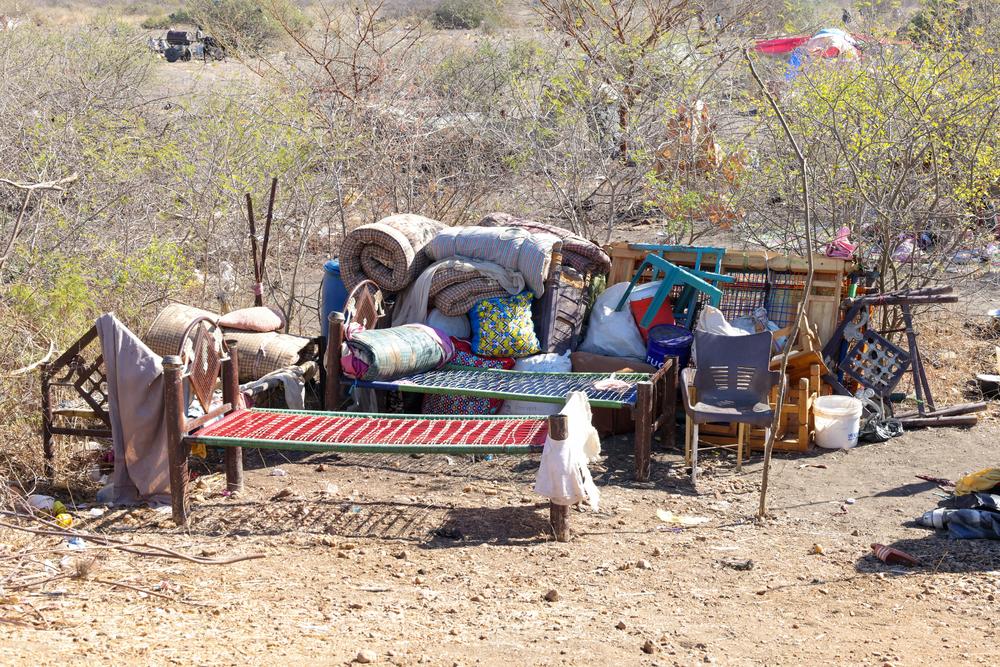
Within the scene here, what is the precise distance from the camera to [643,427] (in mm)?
6227

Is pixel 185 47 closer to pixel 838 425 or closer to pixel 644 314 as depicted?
pixel 644 314

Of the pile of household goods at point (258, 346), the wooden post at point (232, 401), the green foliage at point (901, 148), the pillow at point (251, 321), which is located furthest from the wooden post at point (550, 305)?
the wooden post at point (232, 401)

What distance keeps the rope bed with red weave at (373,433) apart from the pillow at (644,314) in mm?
2059

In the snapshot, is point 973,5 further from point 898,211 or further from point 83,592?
point 83,592

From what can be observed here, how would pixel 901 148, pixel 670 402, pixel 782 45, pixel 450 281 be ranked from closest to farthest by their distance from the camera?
pixel 670 402, pixel 450 281, pixel 901 148, pixel 782 45

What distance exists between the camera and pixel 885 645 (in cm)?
411

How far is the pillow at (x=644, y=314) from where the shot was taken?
25.4 ft

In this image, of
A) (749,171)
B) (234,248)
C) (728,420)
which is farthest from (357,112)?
(728,420)

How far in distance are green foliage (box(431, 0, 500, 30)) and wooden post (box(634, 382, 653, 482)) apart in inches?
847

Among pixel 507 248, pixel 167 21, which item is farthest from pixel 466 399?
pixel 167 21

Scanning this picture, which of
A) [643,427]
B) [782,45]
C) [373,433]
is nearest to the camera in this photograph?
[373,433]

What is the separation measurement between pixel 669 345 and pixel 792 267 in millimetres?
1177

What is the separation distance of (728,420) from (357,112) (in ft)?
18.2

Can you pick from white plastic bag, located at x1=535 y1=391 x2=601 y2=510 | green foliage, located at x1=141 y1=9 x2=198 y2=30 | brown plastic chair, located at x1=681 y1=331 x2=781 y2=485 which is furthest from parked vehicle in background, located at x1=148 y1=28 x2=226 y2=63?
white plastic bag, located at x1=535 y1=391 x2=601 y2=510
